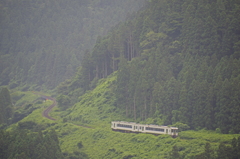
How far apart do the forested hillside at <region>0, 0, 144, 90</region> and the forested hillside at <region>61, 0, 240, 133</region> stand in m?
60.0

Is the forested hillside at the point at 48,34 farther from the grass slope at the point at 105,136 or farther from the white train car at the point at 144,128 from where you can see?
the white train car at the point at 144,128

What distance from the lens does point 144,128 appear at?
54.1 meters

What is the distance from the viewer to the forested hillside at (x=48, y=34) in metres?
136

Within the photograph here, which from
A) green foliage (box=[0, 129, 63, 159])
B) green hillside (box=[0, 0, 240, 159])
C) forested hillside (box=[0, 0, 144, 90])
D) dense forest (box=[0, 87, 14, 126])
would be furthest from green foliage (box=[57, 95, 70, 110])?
forested hillside (box=[0, 0, 144, 90])

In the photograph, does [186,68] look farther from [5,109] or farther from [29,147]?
[5,109]

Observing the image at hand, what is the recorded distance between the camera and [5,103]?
91.8 metres

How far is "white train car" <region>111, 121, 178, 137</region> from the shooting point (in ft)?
163

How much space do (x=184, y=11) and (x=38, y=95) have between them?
60133mm

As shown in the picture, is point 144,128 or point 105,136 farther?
point 105,136

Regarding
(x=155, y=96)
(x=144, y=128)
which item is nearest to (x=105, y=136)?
(x=144, y=128)

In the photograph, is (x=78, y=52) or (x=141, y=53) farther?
(x=78, y=52)

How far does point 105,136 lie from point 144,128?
7595mm

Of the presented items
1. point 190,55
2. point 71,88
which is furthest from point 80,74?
point 190,55

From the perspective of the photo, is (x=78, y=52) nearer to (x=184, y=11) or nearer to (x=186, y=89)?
(x=184, y=11)
